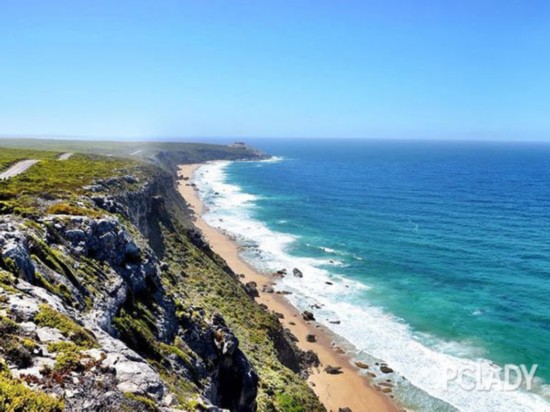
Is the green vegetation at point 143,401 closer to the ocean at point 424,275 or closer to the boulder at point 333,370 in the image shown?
the ocean at point 424,275

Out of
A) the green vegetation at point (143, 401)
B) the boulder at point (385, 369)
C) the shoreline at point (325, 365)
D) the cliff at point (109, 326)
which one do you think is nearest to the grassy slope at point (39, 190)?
the cliff at point (109, 326)

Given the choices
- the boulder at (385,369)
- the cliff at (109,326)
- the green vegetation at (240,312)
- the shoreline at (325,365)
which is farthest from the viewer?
the boulder at (385,369)

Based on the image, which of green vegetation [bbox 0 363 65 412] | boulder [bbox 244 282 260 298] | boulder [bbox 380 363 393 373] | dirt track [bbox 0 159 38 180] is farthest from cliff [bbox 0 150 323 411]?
boulder [bbox 244 282 260 298]

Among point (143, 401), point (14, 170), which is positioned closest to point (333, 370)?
point (143, 401)

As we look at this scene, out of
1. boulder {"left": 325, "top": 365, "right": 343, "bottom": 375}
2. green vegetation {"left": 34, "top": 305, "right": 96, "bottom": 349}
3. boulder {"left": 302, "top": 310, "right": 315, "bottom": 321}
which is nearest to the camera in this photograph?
green vegetation {"left": 34, "top": 305, "right": 96, "bottom": 349}

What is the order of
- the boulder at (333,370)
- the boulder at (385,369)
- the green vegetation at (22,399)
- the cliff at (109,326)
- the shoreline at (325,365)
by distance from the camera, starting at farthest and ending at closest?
the boulder at (333,370) → the boulder at (385,369) → the shoreline at (325,365) → the cliff at (109,326) → the green vegetation at (22,399)

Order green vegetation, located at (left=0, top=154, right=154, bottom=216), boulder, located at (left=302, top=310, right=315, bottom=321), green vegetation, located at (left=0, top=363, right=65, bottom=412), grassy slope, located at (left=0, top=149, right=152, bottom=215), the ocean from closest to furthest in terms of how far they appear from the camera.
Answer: green vegetation, located at (left=0, top=363, right=65, bottom=412)
green vegetation, located at (left=0, top=154, right=154, bottom=216)
grassy slope, located at (left=0, top=149, right=152, bottom=215)
the ocean
boulder, located at (left=302, top=310, right=315, bottom=321)

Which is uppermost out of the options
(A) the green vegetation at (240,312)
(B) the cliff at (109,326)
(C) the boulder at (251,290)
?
(B) the cliff at (109,326)

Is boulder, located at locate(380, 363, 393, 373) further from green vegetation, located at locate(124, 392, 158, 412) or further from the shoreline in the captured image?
green vegetation, located at locate(124, 392, 158, 412)
